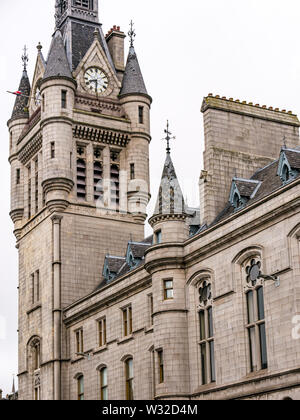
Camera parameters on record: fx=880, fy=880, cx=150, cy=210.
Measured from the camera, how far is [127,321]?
169 ft

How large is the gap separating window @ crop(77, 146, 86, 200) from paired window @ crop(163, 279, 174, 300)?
21.0 metres

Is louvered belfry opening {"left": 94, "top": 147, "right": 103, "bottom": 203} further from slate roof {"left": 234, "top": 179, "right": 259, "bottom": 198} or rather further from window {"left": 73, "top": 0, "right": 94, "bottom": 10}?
slate roof {"left": 234, "top": 179, "right": 259, "bottom": 198}

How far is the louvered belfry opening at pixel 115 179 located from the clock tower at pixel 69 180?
77mm

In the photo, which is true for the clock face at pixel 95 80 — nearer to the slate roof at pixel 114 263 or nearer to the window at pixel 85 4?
the window at pixel 85 4

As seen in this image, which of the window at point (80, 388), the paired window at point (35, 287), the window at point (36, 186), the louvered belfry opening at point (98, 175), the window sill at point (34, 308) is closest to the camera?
the window at point (80, 388)

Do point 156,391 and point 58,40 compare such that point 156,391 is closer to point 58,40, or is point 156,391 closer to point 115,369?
point 115,369

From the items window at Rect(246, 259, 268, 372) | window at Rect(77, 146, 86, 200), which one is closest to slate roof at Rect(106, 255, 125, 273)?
window at Rect(77, 146, 86, 200)

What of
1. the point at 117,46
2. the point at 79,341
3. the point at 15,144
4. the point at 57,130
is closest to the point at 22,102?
the point at 15,144

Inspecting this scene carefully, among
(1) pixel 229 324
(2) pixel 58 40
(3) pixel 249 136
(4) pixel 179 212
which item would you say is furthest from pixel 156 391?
(2) pixel 58 40

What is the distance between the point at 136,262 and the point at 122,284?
11.1ft

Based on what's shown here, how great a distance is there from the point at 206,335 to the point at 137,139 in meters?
27.3

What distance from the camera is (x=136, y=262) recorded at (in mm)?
55156

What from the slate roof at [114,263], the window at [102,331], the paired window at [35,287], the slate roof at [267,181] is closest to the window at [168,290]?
the slate roof at [267,181]

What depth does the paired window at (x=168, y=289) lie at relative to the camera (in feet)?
149
